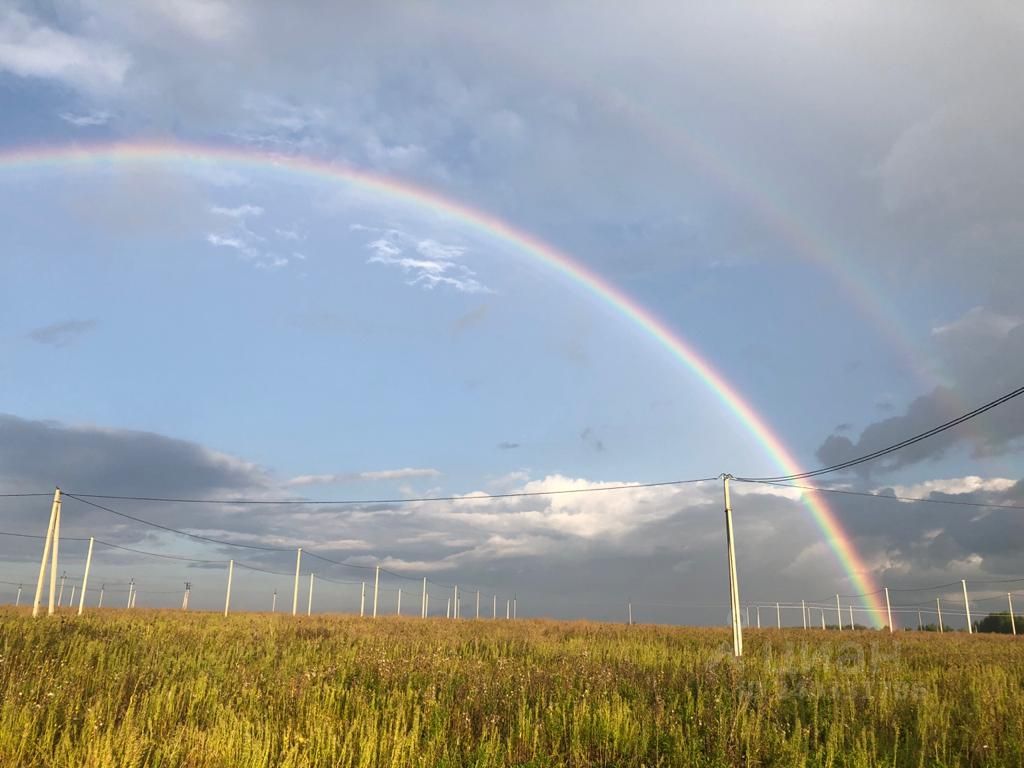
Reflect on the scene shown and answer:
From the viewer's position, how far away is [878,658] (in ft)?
60.1

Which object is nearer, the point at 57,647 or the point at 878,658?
the point at 57,647

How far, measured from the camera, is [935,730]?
8641 mm

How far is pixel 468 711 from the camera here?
31.1ft

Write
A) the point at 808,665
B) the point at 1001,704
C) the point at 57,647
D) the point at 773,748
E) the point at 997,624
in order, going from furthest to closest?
the point at 997,624 < the point at 808,665 < the point at 57,647 < the point at 1001,704 < the point at 773,748

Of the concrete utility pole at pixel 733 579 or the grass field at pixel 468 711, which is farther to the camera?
the concrete utility pole at pixel 733 579

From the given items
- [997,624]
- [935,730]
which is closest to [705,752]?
[935,730]

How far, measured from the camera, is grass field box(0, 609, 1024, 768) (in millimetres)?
7133

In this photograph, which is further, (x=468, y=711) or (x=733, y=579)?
(x=733, y=579)

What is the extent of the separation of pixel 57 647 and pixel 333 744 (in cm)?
1003

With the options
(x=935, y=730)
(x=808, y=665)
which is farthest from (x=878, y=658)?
(x=935, y=730)

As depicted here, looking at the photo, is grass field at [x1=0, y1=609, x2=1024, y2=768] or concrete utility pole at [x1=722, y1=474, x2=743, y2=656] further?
concrete utility pole at [x1=722, y1=474, x2=743, y2=656]

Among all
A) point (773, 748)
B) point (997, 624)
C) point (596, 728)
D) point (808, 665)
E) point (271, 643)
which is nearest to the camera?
point (773, 748)

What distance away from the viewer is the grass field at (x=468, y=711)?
23.4 ft

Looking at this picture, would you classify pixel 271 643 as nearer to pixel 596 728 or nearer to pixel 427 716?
pixel 427 716
